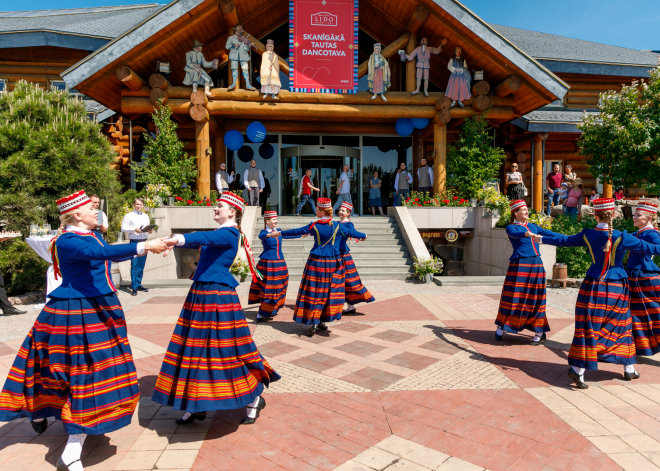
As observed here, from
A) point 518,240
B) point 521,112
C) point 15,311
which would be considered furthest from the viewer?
point 521,112

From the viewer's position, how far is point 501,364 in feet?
16.8

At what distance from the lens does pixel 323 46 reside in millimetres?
14297

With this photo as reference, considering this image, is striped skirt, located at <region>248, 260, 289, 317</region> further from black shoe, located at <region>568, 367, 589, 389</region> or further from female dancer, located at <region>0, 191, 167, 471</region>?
black shoe, located at <region>568, 367, 589, 389</region>

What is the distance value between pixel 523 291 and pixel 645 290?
4.37ft

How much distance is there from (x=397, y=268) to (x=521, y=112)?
785 cm

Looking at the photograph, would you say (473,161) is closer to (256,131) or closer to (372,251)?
(372,251)

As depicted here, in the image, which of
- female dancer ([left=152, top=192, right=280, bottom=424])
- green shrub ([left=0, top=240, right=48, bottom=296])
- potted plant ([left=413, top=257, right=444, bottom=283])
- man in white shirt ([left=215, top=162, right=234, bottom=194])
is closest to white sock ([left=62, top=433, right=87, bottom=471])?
female dancer ([left=152, top=192, right=280, bottom=424])

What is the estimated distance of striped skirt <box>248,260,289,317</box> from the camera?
6969 mm

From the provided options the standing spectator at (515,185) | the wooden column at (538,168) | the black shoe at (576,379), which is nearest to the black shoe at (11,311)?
the black shoe at (576,379)

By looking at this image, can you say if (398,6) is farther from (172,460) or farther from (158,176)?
(172,460)

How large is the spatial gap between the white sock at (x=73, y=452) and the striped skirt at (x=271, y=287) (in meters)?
4.05

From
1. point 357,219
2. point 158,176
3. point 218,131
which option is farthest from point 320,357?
point 218,131

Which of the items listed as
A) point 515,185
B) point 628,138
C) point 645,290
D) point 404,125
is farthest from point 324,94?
point 645,290

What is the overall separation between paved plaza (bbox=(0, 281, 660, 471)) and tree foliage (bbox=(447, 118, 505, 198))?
8.65 metres
